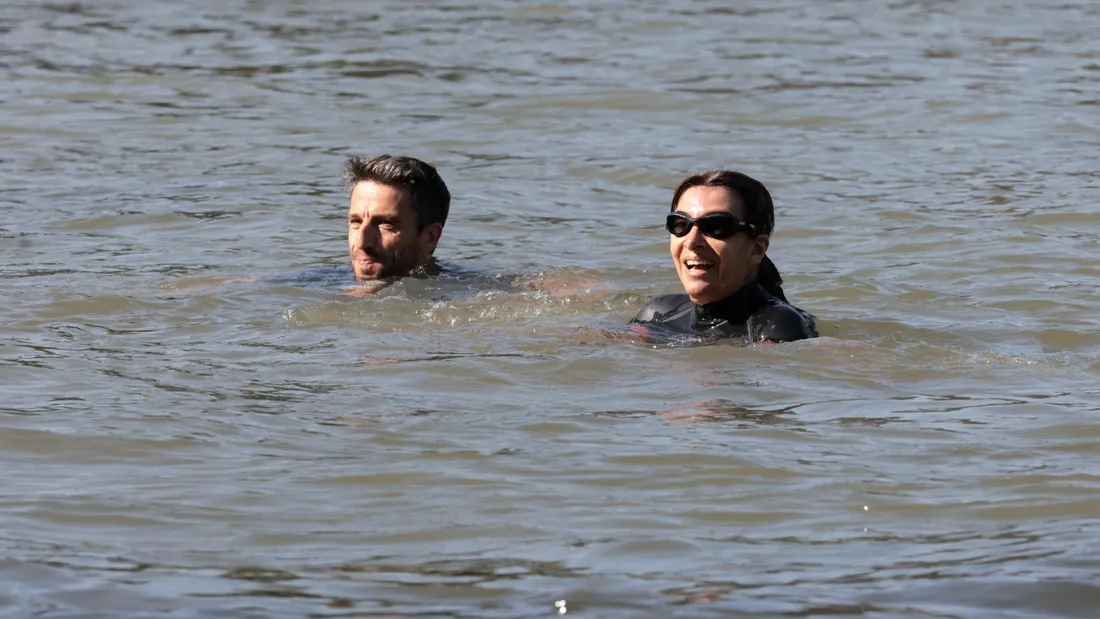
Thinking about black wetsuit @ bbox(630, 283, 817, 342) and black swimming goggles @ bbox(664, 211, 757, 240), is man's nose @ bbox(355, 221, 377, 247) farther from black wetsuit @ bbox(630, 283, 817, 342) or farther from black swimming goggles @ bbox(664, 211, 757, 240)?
black swimming goggles @ bbox(664, 211, 757, 240)

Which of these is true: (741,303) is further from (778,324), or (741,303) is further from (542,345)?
(542,345)

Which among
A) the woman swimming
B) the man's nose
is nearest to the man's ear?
the man's nose

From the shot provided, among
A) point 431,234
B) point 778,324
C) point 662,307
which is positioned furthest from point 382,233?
point 778,324

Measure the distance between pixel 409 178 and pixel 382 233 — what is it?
32 cm

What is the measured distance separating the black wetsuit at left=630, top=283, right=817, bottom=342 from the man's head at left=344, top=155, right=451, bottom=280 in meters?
1.81

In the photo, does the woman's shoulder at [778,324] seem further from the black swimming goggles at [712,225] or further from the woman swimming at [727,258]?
the black swimming goggles at [712,225]

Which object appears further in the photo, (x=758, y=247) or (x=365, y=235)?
(x=365, y=235)

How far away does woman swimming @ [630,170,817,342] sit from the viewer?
7.43 meters

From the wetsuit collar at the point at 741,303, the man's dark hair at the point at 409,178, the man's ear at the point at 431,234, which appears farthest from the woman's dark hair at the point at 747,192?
the man's ear at the point at 431,234

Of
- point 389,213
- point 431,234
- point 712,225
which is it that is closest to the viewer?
point 712,225

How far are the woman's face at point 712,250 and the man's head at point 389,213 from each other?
2108 millimetres

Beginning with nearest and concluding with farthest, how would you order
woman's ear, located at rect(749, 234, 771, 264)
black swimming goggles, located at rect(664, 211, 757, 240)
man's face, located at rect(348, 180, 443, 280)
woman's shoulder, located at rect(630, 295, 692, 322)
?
black swimming goggles, located at rect(664, 211, 757, 240) → woman's ear, located at rect(749, 234, 771, 264) → woman's shoulder, located at rect(630, 295, 692, 322) → man's face, located at rect(348, 180, 443, 280)

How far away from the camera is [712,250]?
294 inches

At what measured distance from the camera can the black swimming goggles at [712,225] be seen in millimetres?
7383
